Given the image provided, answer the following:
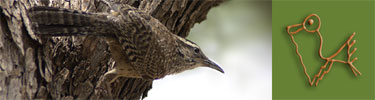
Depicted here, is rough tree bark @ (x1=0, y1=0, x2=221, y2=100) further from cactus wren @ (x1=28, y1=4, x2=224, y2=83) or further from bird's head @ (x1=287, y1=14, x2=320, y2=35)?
bird's head @ (x1=287, y1=14, x2=320, y2=35)

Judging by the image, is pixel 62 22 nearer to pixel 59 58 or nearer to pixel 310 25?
pixel 59 58

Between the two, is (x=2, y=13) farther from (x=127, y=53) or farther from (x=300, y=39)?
(x=300, y=39)

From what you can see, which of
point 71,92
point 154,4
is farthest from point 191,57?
point 71,92

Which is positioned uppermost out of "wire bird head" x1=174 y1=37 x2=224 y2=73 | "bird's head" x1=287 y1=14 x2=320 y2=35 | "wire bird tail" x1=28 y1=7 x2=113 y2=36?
"wire bird tail" x1=28 y1=7 x2=113 y2=36

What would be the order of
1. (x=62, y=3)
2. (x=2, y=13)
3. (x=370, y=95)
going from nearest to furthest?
(x=2, y=13), (x=62, y=3), (x=370, y=95)

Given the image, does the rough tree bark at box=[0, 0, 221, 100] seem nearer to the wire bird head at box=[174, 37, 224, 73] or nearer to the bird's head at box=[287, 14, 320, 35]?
the wire bird head at box=[174, 37, 224, 73]

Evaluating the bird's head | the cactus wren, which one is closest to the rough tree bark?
the cactus wren

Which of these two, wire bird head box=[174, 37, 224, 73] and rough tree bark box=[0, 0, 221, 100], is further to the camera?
wire bird head box=[174, 37, 224, 73]

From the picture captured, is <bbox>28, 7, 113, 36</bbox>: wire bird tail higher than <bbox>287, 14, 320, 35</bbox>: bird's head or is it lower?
higher
